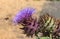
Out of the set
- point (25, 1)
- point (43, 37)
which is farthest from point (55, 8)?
point (43, 37)

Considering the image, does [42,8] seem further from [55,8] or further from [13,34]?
[13,34]

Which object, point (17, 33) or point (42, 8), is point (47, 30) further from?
point (42, 8)

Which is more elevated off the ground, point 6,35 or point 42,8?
point 42,8

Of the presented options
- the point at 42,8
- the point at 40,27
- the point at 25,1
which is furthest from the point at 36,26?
the point at 25,1

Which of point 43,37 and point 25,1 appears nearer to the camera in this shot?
point 43,37

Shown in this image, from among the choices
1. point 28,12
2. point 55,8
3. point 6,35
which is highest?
point 28,12

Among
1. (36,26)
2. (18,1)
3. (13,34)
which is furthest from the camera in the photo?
(18,1)

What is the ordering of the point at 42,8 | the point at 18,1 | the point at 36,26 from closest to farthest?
the point at 36,26
the point at 42,8
the point at 18,1
